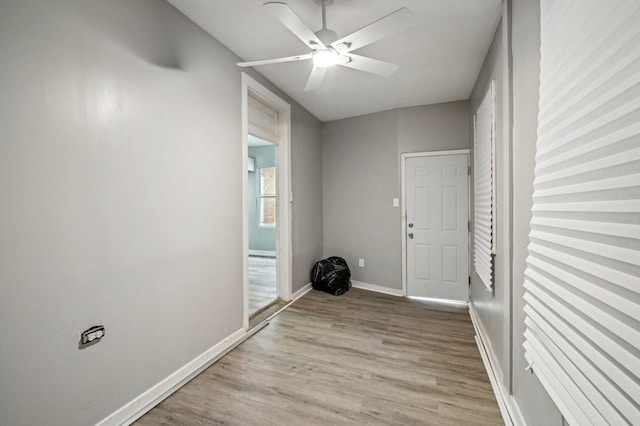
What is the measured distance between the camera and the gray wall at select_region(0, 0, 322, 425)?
4.00ft

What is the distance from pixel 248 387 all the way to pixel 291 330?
89 cm

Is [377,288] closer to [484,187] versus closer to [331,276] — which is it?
[331,276]

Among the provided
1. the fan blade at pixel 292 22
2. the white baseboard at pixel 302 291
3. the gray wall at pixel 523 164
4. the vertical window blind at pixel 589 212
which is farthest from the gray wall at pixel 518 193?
the white baseboard at pixel 302 291

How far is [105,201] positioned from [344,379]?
195 centimetres

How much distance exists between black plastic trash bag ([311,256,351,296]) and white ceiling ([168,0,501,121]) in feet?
7.53

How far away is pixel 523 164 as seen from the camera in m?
1.52

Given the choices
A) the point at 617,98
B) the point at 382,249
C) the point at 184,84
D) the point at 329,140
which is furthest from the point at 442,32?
the point at 382,249

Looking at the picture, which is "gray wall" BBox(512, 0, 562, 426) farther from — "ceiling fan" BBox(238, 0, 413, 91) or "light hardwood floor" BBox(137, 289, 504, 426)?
"ceiling fan" BBox(238, 0, 413, 91)

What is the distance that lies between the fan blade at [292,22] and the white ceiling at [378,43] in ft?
1.19

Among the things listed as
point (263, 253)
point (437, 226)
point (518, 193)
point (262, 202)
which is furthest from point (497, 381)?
point (262, 202)

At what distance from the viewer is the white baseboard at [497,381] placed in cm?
156

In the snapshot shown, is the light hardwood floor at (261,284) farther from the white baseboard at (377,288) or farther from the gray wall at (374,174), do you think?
the white baseboard at (377,288)

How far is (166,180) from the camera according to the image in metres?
1.89

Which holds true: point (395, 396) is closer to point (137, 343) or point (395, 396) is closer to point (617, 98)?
point (137, 343)
